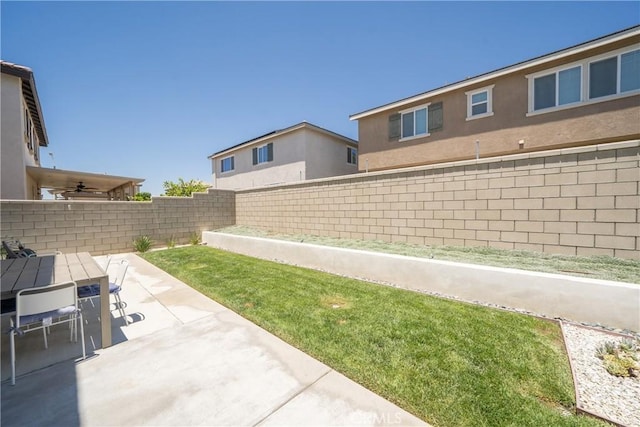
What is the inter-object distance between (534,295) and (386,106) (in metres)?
11.7

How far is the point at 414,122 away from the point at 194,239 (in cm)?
1280

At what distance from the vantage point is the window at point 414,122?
42.0 ft

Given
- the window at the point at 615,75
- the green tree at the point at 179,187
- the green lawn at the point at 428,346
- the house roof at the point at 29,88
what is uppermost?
the house roof at the point at 29,88

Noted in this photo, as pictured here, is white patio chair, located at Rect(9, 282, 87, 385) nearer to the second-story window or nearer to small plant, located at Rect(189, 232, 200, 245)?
small plant, located at Rect(189, 232, 200, 245)

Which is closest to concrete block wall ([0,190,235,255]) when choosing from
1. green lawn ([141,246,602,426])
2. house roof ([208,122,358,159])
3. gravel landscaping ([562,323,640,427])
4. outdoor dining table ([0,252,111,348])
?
house roof ([208,122,358,159])

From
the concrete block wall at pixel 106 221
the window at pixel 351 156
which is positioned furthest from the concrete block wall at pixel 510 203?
the window at pixel 351 156

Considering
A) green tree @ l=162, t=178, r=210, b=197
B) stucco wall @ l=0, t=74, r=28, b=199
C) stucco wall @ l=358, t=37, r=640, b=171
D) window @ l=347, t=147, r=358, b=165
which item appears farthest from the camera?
green tree @ l=162, t=178, r=210, b=197

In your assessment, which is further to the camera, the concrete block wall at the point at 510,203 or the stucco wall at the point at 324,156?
the stucco wall at the point at 324,156

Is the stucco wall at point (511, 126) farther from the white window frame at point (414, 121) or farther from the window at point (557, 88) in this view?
the window at point (557, 88)

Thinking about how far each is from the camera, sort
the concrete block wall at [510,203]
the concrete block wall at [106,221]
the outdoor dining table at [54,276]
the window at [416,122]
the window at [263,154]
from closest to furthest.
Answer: the outdoor dining table at [54,276]
the concrete block wall at [510,203]
the concrete block wall at [106,221]
the window at [416,122]
the window at [263,154]

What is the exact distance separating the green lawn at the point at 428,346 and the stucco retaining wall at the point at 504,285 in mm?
387

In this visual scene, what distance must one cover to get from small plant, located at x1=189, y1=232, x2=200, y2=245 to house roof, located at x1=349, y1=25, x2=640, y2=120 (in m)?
11.5

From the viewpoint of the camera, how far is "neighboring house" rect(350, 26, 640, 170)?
8.60 metres

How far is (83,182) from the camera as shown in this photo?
697 inches
